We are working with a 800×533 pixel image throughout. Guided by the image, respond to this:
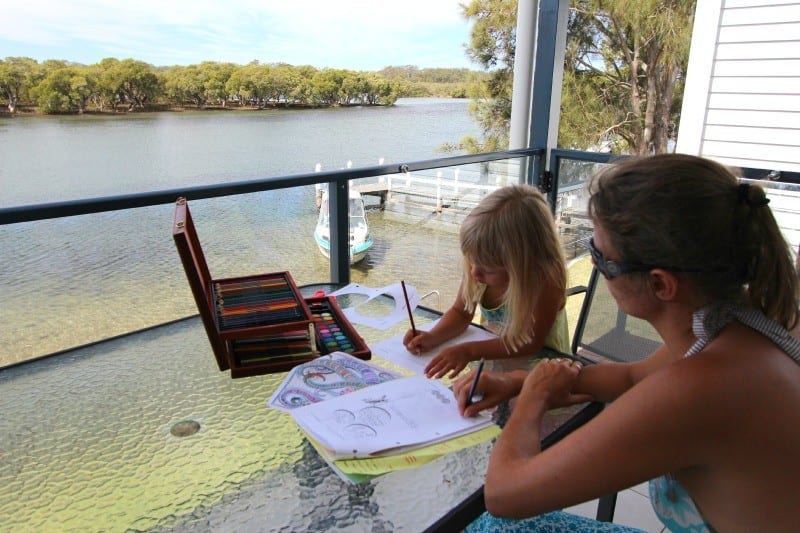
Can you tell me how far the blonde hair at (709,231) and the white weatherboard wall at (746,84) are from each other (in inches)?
144

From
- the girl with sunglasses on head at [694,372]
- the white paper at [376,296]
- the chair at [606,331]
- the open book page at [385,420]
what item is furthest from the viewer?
the chair at [606,331]

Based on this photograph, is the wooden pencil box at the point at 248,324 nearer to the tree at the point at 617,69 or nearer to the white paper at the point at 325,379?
the white paper at the point at 325,379

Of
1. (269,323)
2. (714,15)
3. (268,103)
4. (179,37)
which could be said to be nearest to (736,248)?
(269,323)

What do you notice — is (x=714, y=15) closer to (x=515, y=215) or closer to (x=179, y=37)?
(x=515, y=215)

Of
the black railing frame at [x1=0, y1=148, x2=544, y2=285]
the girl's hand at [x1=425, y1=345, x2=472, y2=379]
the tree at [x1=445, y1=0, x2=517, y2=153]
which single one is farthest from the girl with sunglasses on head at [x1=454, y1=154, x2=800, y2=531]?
the tree at [x1=445, y1=0, x2=517, y2=153]

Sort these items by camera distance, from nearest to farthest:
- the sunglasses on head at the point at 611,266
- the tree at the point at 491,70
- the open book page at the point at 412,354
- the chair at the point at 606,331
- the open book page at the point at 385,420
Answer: the sunglasses on head at the point at 611,266 → the open book page at the point at 385,420 → the open book page at the point at 412,354 → the chair at the point at 606,331 → the tree at the point at 491,70

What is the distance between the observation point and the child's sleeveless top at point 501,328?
54.3 inches

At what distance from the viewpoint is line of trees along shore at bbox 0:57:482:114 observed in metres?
5.76

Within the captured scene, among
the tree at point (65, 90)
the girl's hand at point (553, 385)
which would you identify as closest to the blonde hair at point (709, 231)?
the girl's hand at point (553, 385)

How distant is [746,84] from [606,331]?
310cm

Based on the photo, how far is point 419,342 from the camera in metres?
1.41

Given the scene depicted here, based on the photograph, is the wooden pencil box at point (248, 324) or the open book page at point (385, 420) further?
the wooden pencil box at point (248, 324)

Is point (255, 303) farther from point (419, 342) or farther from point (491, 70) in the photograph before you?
point (491, 70)

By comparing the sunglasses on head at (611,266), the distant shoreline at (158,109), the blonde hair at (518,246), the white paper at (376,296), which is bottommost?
the white paper at (376,296)
